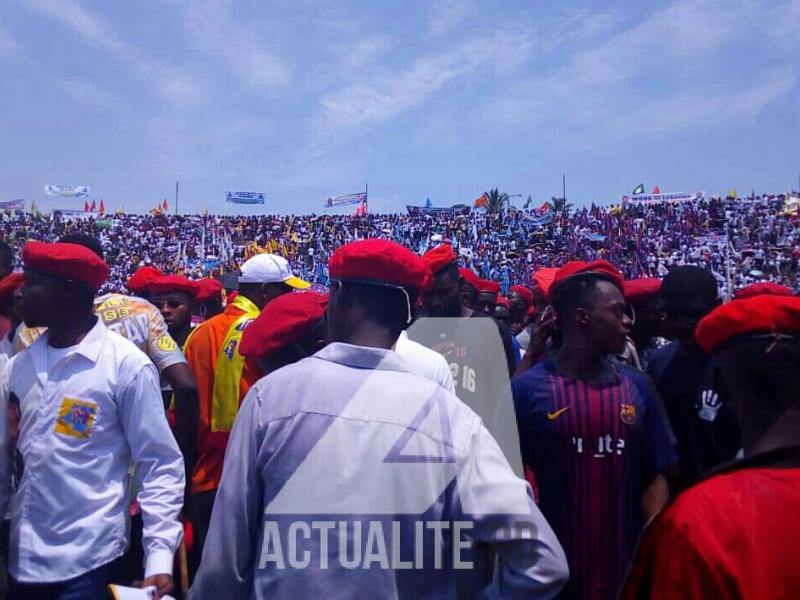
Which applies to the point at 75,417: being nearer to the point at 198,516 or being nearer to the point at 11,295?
the point at 198,516

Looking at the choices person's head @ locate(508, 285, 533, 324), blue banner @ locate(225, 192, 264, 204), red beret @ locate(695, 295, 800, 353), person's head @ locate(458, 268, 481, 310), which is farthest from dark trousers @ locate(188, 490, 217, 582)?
blue banner @ locate(225, 192, 264, 204)

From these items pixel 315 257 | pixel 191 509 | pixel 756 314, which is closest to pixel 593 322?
pixel 756 314

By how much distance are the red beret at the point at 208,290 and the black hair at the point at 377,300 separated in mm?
3305

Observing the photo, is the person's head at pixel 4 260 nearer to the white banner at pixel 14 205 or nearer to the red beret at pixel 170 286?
the red beret at pixel 170 286

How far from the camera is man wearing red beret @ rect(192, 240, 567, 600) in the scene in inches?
53.4

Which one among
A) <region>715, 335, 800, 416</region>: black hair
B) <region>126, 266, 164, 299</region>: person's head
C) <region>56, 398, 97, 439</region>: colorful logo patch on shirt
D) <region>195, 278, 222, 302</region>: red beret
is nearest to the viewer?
<region>715, 335, 800, 416</region>: black hair

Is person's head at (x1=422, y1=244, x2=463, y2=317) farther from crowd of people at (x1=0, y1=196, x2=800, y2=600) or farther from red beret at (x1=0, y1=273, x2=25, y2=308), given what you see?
red beret at (x1=0, y1=273, x2=25, y2=308)

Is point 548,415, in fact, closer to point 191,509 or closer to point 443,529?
point 443,529

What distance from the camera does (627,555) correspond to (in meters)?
2.03

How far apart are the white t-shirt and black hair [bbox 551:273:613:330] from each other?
50 centimetres

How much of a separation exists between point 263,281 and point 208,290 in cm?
161

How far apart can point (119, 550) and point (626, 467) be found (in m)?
1.73

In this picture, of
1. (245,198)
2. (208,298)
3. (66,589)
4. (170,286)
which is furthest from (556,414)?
(245,198)

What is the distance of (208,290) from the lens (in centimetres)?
495
